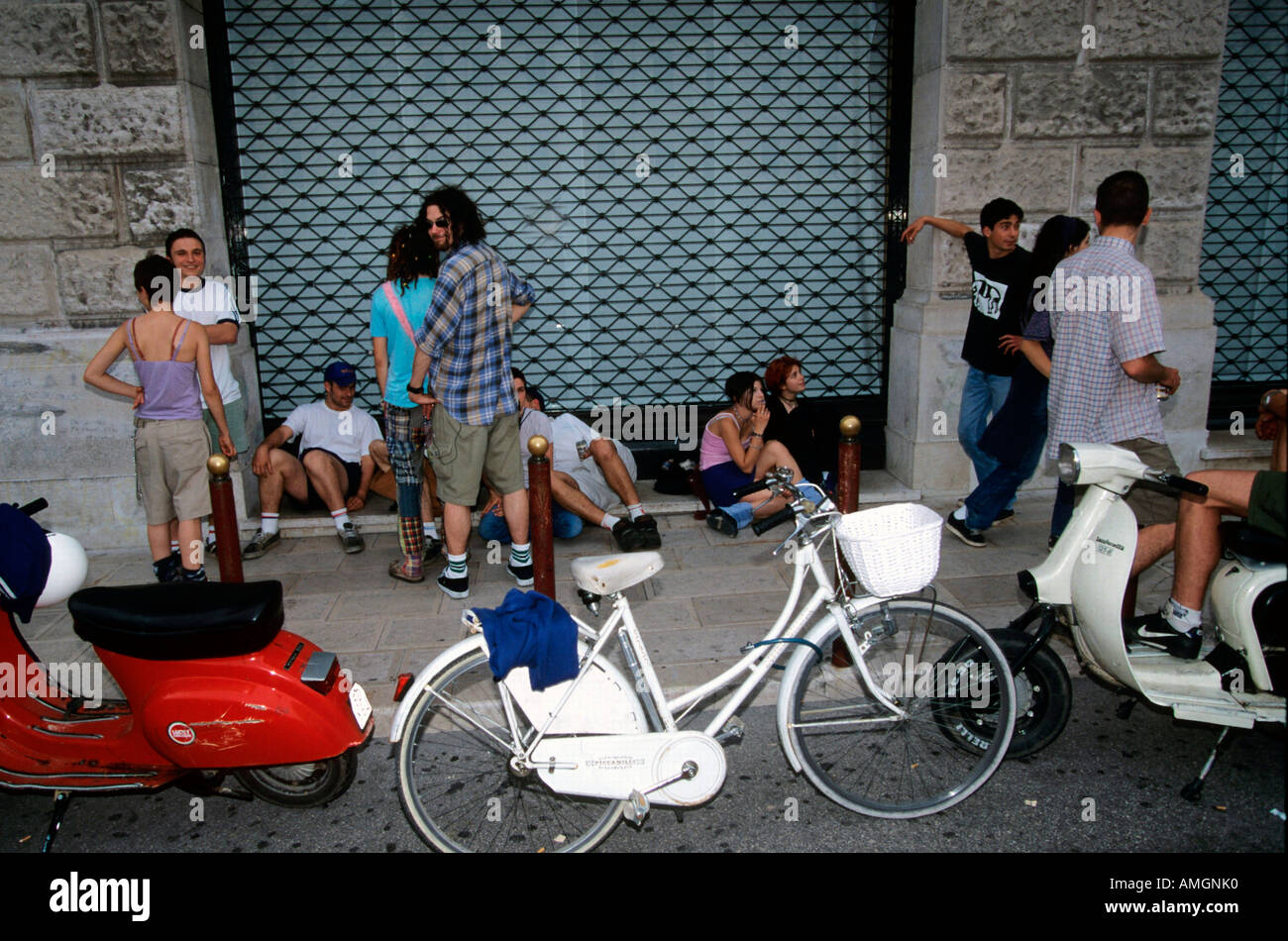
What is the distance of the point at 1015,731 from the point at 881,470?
393 cm

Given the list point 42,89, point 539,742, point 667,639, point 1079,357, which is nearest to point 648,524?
point 667,639

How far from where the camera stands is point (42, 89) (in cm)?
634

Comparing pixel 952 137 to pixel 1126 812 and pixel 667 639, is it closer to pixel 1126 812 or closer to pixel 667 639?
pixel 667 639

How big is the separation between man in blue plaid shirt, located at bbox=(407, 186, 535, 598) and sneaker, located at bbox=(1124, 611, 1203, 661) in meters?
3.04

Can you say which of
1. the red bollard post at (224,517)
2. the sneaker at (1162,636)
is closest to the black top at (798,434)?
the sneaker at (1162,636)

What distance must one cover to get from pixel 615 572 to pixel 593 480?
3585 millimetres

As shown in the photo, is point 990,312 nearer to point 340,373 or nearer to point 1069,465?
point 1069,465

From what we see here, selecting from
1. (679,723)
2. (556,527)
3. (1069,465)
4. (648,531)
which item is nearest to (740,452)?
(648,531)

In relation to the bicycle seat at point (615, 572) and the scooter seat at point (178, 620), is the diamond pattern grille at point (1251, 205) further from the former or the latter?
the scooter seat at point (178, 620)

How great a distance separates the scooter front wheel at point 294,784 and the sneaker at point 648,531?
114 inches

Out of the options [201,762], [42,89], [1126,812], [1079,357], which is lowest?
[1126,812]

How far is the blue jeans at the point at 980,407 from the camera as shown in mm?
6391
